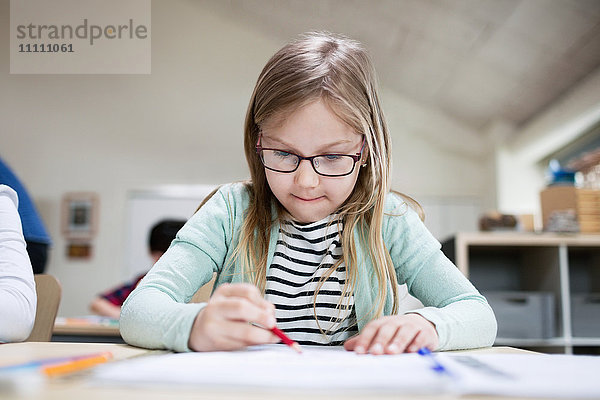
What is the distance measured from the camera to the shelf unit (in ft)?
7.38

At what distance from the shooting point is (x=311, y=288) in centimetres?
93

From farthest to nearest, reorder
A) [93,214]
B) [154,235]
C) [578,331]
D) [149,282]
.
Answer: [93,214], [154,235], [578,331], [149,282]

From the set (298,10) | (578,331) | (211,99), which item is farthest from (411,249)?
(211,99)

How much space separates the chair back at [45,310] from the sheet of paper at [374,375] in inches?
23.7

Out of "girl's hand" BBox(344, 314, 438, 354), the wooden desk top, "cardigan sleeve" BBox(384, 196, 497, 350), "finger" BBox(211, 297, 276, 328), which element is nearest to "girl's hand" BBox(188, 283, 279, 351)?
"finger" BBox(211, 297, 276, 328)

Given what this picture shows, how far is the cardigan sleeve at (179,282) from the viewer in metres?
0.64

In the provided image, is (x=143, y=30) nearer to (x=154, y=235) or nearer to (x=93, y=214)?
(x=154, y=235)

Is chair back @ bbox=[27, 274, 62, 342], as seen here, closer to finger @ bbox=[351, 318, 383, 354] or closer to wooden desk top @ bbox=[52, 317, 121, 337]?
finger @ bbox=[351, 318, 383, 354]

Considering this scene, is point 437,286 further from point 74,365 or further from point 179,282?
point 74,365

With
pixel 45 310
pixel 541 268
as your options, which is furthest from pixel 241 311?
pixel 541 268

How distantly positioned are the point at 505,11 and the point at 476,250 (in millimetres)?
1333

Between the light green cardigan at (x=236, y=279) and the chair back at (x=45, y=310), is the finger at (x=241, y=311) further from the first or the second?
the chair back at (x=45, y=310)

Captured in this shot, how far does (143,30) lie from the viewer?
2475mm

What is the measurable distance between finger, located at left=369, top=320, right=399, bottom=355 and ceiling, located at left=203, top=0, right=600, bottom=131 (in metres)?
2.16
